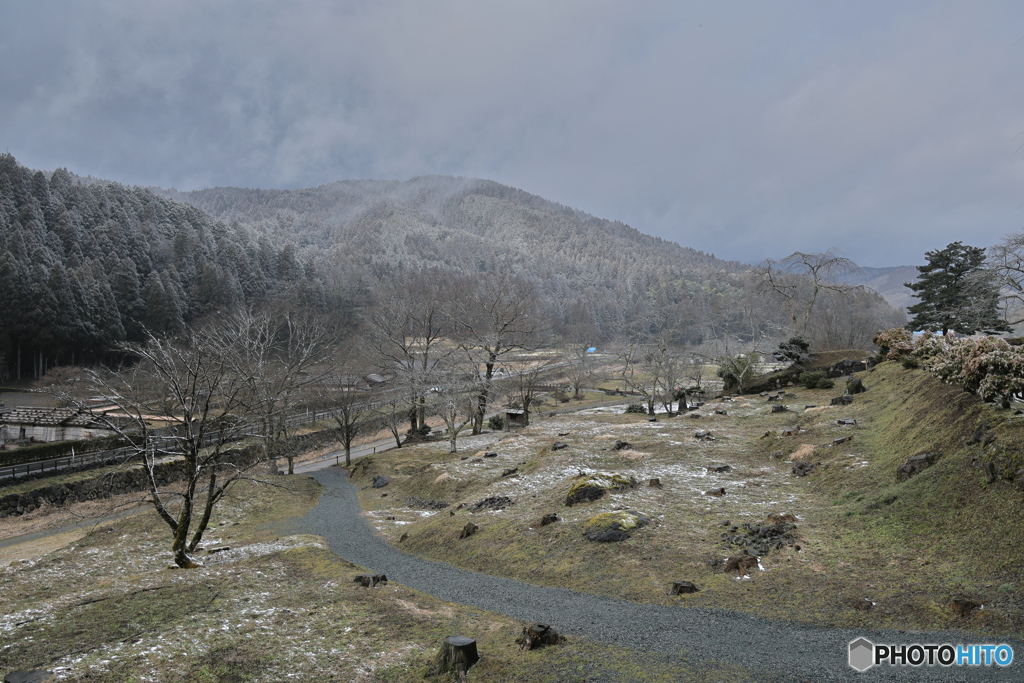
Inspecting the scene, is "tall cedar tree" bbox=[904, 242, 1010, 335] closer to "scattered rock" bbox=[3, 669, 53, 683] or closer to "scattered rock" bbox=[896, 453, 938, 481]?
"scattered rock" bbox=[896, 453, 938, 481]

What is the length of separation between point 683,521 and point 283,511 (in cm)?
2455

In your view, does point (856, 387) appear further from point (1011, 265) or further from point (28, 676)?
point (28, 676)

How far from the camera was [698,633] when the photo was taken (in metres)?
9.62

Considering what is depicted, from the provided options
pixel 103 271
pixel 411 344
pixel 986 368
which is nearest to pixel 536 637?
pixel 986 368

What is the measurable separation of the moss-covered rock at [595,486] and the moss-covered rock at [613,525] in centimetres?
224

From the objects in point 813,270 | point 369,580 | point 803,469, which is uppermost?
point 813,270

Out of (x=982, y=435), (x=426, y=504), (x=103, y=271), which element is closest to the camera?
(x=982, y=435)

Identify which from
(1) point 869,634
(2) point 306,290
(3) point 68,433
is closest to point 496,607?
(1) point 869,634

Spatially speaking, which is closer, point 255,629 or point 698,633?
point 698,633

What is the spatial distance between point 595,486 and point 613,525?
3.38 m

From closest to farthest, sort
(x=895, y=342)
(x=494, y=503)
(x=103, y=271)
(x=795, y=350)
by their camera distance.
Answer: (x=494, y=503)
(x=895, y=342)
(x=795, y=350)
(x=103, y=271)

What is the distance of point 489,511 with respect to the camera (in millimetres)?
21453

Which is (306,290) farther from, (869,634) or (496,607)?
(869,634)

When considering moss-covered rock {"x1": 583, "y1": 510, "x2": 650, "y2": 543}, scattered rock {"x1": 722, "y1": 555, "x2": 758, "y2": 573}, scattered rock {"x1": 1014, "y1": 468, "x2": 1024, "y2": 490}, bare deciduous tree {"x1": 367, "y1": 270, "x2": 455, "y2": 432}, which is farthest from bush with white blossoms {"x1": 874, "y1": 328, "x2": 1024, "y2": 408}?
bare deciduous tree {"x1": 367, "y1": 270, "x2": 455, "y2": 432}
